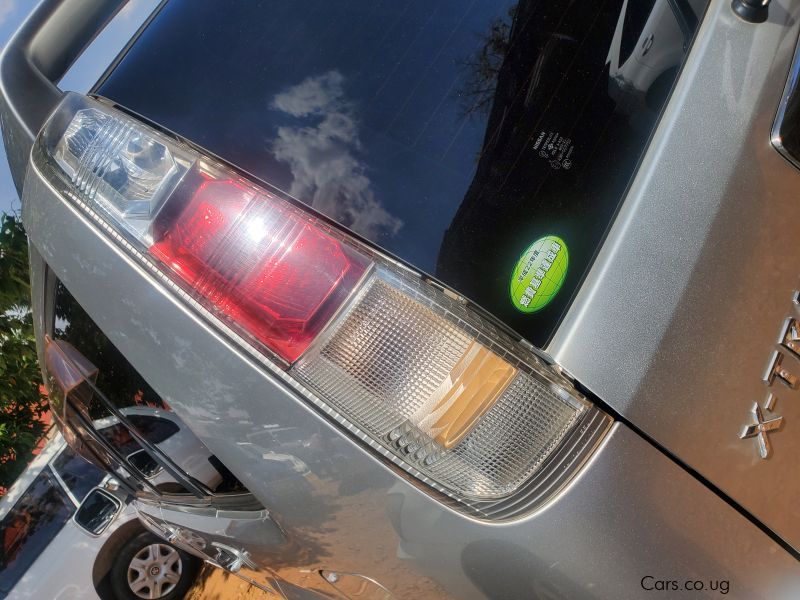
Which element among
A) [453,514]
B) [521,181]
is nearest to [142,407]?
[453,514]

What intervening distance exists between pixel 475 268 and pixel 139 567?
10.6ft

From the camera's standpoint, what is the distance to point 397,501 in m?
1.50

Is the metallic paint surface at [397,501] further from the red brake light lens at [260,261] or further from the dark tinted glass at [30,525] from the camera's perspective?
the dark tinted glass at [30,525]

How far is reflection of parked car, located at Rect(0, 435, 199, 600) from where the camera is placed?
12.0 ft

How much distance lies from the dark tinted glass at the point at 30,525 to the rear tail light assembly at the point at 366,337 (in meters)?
2.90

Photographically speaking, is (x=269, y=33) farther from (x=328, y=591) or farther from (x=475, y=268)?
(x=328, y=591)

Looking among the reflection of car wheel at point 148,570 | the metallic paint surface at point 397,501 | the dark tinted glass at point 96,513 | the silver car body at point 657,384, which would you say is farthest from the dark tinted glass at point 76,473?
the silver car body at point 657,384

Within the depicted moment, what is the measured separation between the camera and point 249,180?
1.52m

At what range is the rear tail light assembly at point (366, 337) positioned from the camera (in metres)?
1.40

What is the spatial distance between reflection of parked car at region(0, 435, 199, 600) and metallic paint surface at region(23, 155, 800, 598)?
230 cm

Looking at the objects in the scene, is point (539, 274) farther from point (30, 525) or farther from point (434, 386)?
point (30, 525)

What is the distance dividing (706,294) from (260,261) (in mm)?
923

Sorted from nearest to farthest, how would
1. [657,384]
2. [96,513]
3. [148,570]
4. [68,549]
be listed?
[657,384], [96,513], [68,549], [148,570]

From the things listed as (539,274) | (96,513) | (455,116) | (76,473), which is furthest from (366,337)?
Answer: (76,473)
